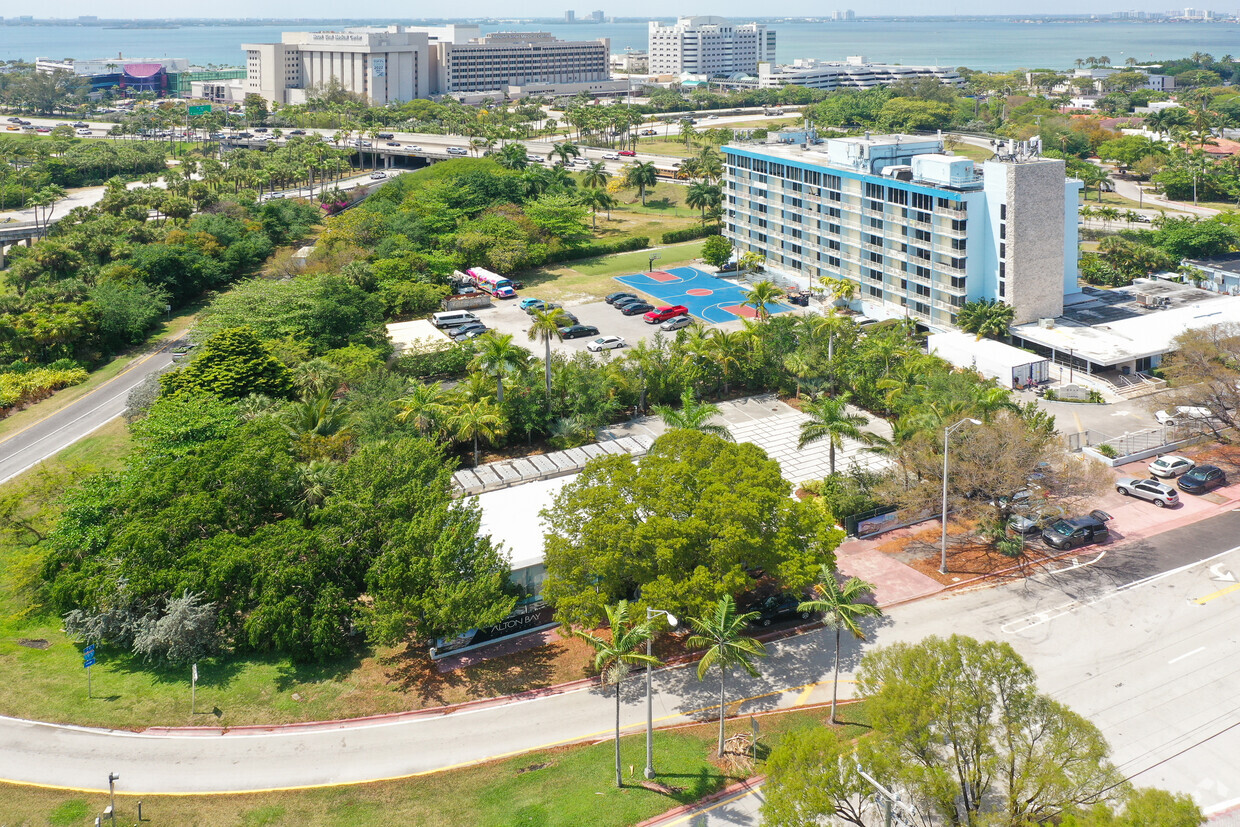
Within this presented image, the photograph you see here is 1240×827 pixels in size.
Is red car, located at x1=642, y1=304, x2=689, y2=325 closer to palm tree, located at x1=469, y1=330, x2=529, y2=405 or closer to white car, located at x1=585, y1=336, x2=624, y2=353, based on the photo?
white car, located at x1=585, y1=336, x2=624, y2=353

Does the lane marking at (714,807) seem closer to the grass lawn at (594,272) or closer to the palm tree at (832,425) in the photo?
the palm tree at (832,425)

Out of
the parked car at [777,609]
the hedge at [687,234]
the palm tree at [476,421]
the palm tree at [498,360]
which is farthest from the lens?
the hedge at [687,234]

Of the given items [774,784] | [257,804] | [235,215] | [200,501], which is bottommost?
[257,804]

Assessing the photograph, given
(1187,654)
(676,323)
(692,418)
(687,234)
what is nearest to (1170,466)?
(1187,654)

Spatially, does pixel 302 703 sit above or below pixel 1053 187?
below

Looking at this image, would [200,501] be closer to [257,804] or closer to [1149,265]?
[257,804]

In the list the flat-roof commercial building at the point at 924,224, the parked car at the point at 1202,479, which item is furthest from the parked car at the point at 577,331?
the parked car at the point at 1202,479

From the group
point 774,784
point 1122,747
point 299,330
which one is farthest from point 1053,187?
point 774,784
